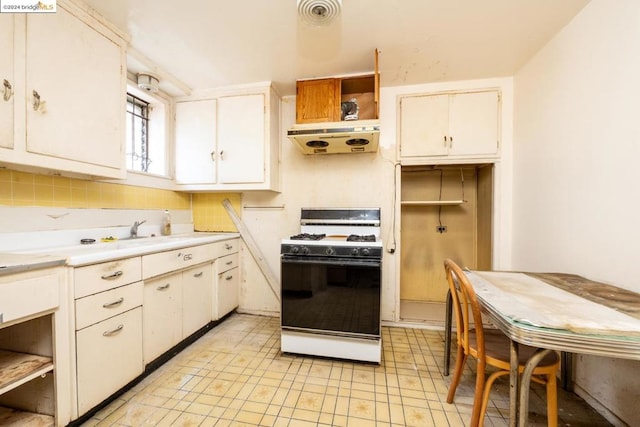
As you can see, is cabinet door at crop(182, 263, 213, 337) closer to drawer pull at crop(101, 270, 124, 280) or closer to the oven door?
drawer pull at crop(101, 270, 124, 280)

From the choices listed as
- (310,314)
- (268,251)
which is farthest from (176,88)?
(310,314)

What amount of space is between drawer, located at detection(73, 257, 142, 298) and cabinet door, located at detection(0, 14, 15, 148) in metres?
0.72

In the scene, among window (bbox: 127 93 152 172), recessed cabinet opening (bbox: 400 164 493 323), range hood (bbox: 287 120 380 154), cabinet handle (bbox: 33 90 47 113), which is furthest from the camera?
recessed cabinet opening (bbox: 400 164 493 323)

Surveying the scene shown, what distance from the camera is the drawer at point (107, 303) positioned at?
131cm

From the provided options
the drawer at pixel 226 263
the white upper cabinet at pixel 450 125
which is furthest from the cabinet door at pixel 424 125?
the drawer at pixel 226 263

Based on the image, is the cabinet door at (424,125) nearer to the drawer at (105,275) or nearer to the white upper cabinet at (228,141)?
the white upper cabinet at (228,141)

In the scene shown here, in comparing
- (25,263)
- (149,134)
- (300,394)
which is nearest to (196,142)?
(149,134)

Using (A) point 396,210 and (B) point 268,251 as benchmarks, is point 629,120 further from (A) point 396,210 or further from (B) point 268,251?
(B) point 268,251

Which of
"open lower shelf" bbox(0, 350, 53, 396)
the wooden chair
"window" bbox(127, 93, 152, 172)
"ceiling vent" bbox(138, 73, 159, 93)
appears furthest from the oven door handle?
"ceiling vent" bbox(138, 73, 159, 93)

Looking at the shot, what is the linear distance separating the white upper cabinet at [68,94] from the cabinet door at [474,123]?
2.73 m

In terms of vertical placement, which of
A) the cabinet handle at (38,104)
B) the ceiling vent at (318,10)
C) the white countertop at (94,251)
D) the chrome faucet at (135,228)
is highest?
the ceiling vent at (318,10)

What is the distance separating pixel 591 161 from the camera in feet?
4.98

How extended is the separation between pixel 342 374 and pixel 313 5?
2.35m

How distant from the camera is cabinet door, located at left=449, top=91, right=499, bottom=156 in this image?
2.38 m
